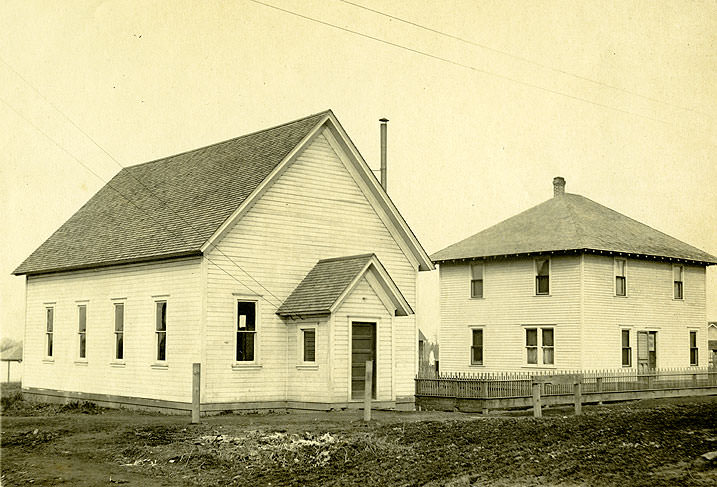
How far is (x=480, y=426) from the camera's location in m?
22.4

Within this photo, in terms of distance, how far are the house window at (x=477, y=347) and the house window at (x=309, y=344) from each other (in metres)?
17.9

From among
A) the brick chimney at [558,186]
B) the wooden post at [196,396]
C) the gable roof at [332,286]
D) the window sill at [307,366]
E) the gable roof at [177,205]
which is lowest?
the wooden post at [196,396]

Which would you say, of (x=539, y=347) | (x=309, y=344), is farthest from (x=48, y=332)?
(x=539, y=347)

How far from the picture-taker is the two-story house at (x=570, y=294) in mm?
39156

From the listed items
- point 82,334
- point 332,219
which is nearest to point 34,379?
point 82,334

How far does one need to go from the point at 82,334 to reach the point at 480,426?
15772mm

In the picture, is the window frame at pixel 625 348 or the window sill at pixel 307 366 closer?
the window sill at pixel 307 366

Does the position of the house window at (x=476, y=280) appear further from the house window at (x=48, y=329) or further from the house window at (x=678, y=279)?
the house window at (x=48, y=329)

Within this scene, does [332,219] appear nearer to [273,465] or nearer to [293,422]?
[293,422]

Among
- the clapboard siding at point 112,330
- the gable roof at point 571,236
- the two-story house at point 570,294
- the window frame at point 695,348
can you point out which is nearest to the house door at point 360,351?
the clapboard siding at point 112,330

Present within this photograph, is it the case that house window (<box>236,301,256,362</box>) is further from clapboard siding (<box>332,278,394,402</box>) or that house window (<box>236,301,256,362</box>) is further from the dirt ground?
the dirt ground

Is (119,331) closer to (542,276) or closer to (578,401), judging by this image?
(578,401)

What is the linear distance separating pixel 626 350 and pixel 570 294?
3928 millimetres

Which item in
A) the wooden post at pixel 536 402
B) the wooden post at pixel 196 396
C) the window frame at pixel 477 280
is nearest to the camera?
the wooden post at pixel 196 396
